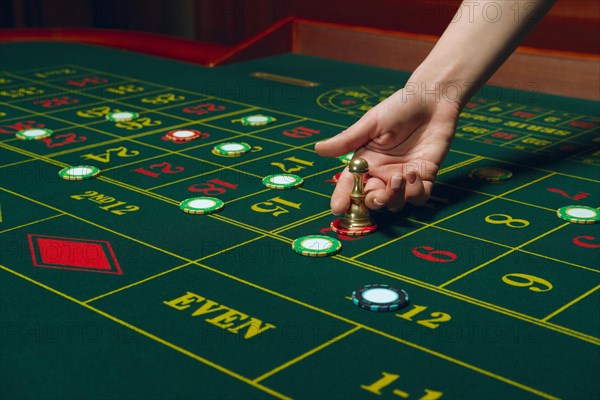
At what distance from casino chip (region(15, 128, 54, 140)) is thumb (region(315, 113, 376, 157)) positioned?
146 cm

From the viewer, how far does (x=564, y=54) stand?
4145 mm

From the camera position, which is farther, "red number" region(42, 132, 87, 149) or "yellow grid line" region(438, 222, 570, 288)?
"red number" region(42, 132, 87, 149)

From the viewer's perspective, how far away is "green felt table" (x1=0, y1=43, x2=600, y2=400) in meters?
1.58

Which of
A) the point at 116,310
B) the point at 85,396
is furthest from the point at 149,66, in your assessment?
the point at 85,396

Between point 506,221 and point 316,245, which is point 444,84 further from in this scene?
point 316,245

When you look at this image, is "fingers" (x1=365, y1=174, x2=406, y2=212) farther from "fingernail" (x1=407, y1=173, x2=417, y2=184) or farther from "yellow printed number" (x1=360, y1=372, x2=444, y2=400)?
"yellow printed number" (x1=360, y1=372, x2=444, y2=400)

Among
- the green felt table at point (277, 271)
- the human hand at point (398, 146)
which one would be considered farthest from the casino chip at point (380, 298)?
the human hand at point (398, 146)

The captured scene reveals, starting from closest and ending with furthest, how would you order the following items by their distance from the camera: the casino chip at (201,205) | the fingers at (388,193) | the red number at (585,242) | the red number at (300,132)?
1. the red number at (585,242)
2. the fingers at (388,193)
3. the casino chip at (201,205)
4. the red number at (300,132)

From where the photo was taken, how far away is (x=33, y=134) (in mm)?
3395

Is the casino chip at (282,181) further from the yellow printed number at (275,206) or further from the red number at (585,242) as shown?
the red number at (585,242)

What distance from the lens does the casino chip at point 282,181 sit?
8.96 ft

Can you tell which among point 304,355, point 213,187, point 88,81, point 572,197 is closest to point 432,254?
point 304,355

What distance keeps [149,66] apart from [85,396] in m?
3.65

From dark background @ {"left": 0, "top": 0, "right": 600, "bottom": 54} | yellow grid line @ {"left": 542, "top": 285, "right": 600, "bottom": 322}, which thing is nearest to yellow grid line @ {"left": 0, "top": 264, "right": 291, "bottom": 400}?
yellow grid line @ {"left": 542, "top": 285, "right": 600, "bottom": 322}
